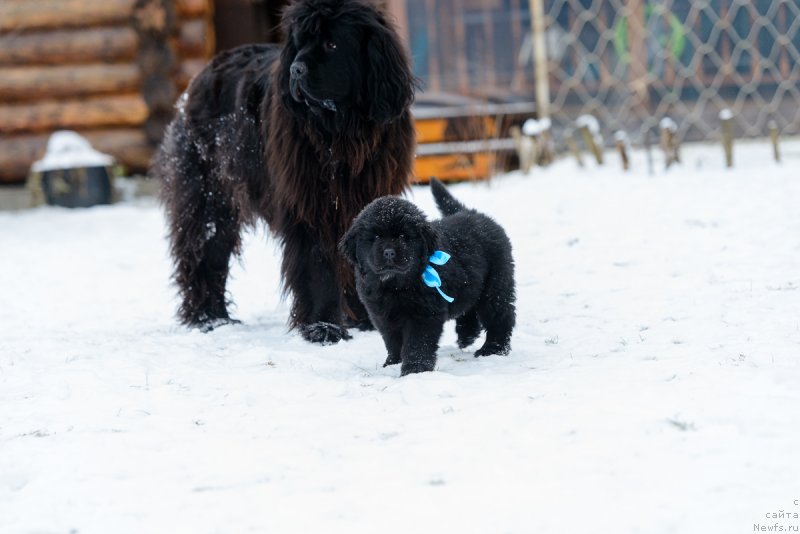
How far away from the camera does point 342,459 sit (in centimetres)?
264

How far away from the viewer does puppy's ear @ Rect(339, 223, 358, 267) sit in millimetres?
3559

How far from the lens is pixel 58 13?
8.89m

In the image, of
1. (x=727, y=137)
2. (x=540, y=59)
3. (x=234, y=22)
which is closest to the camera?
(x=727, y=137)

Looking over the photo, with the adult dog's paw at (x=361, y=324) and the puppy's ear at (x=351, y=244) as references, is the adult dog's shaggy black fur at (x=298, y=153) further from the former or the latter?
the puppy's ear at (x=351, y=244)

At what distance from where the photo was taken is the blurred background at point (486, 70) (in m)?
8.92

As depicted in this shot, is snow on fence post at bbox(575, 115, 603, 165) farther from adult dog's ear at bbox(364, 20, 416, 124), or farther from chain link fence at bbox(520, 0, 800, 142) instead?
adult dog's ear at bbox(364, 20, 416, 124)

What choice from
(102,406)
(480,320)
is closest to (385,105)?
(480,320)

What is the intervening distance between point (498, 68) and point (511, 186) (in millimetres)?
1792

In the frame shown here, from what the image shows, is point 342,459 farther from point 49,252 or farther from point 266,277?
point 49,252

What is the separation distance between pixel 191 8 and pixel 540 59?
348cm

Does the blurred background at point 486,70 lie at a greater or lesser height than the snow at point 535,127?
greater

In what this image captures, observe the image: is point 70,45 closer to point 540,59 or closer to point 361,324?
point 540,59

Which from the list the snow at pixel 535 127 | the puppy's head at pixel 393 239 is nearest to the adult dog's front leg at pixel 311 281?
the puppy's head at pixel 393 239

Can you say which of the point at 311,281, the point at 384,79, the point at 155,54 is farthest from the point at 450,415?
the point at 155,54
